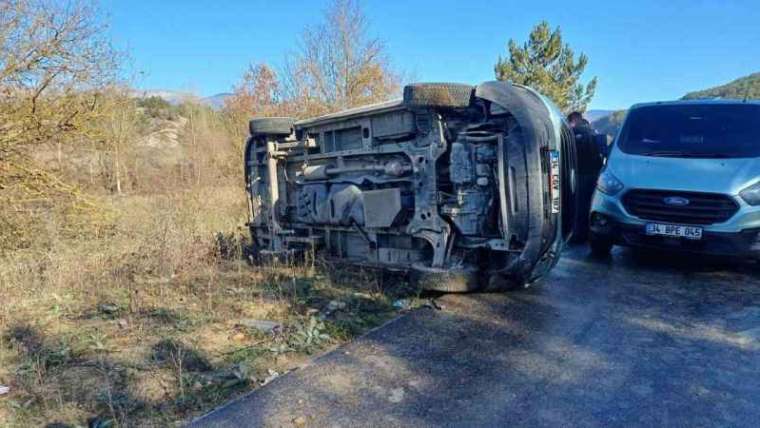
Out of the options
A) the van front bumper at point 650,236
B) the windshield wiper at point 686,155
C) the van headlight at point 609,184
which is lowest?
the van front bumper at point 650,236

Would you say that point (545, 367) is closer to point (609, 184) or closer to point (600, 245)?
point (609, 184)

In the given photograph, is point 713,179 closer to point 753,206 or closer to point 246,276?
point 753,206

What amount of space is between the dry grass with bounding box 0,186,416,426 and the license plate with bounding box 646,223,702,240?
285 cm

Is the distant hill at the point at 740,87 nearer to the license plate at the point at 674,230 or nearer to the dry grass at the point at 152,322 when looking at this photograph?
the license plate at the point at 674,230

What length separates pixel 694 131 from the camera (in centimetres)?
564

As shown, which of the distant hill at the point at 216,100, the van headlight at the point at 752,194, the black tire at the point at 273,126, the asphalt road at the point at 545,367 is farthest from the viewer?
the distant hill at the point at 216,100

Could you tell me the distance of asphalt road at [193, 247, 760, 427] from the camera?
8.30ft

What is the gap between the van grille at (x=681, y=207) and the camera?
15.6ft

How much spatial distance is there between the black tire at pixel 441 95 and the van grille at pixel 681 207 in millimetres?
2451

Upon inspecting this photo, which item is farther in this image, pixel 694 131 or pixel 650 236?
pixel 694 131

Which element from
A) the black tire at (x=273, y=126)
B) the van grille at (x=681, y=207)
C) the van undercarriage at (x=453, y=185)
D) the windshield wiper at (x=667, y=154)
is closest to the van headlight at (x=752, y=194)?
the van grille at (x=681, y=207)

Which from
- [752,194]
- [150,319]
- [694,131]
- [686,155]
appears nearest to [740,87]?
[694,131]

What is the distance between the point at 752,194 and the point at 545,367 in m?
3.38

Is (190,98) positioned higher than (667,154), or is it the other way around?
(190,98)
